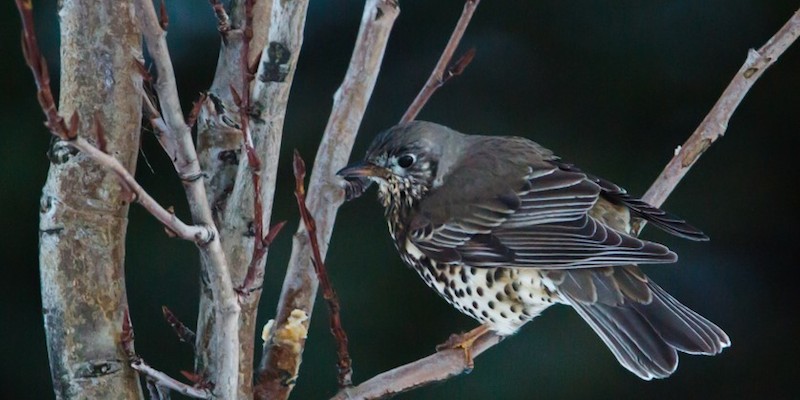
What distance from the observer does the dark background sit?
2168mm

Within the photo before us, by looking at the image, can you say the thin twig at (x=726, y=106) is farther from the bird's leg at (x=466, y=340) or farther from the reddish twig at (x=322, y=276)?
the reddish twig at (x=322, y=276)

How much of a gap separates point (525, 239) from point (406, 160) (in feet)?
0.71

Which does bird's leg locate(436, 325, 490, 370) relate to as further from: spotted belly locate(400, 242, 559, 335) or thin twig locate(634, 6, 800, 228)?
thin twig locate(634, 6, 800, 228)

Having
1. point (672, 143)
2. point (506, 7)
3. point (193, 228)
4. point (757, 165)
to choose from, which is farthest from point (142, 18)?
point (757, 165)

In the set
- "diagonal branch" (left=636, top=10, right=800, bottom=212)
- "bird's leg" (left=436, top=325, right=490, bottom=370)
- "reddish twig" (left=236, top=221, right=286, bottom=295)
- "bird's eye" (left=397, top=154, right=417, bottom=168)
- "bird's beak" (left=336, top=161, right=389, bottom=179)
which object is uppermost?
"diagonal branch" (left=636, top=10, right=800, bottom=212)

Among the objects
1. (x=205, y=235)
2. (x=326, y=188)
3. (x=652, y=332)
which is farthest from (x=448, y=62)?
(x=205, y=235)

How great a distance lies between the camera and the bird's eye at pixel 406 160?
1534 millimetres

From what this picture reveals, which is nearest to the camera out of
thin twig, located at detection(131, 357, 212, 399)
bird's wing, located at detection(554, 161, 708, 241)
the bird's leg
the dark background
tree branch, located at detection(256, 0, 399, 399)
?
thin twig, located at detection(131, 357, 212, 399)

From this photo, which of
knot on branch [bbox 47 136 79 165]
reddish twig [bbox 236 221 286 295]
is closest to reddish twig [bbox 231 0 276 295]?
reddish twig [bbox 236 221 286 295]

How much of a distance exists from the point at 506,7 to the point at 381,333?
777 millimetres

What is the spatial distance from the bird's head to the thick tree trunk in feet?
1.13

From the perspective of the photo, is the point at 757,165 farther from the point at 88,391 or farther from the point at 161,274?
the point at 88,391

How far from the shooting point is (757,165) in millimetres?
2336

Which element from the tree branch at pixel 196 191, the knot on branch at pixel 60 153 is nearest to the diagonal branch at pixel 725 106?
the tree branch at pixel 196 191
